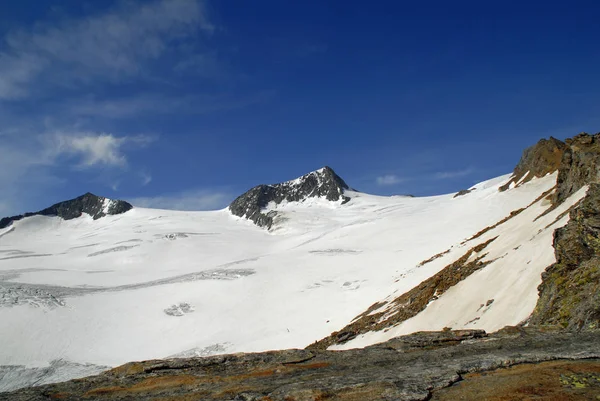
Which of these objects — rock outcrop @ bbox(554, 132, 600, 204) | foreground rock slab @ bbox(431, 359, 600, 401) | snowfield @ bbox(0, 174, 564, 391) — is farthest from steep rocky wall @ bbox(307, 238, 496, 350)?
foreground rock slab @ bbox(431, 359, 600, 401)

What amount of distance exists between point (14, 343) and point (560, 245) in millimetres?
43142

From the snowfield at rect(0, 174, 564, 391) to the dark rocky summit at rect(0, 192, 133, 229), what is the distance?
86.8 m

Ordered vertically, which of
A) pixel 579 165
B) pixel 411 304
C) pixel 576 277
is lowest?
pixel 411 304

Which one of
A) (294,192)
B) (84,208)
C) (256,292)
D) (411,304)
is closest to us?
(411,304)

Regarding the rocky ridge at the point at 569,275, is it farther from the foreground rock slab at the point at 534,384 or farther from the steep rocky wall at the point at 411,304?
the foreground rock slab at the point at 534,384

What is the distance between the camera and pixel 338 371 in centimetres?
830

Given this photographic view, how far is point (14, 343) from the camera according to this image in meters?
37.3

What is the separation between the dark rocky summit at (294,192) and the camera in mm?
174875

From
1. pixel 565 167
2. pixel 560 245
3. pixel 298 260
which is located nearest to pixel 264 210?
pixel 298 260

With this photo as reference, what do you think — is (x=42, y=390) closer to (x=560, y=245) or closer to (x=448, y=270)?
(x=560, y=245)

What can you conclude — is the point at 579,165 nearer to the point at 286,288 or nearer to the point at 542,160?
the point at 286,288

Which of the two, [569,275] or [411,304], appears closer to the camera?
[569,275]

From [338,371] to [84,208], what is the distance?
207097 mm

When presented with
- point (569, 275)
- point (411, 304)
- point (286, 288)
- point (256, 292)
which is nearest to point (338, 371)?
point (569, 275)
